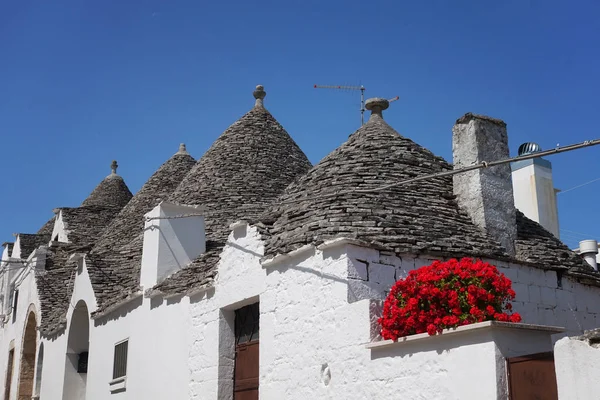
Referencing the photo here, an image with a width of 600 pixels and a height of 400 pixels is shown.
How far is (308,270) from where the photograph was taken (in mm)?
8992

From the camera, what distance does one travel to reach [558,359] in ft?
19.2

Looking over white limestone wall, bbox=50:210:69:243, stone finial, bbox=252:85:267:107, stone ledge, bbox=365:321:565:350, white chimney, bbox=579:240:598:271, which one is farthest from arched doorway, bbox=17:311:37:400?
stone ledge, bbox=365:321:565:350

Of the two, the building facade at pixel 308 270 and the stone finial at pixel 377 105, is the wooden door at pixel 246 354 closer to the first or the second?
the building facade at pixel 308 270

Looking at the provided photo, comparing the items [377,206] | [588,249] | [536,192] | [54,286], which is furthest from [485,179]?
[54,286]

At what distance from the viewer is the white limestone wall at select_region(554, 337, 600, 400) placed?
557cm

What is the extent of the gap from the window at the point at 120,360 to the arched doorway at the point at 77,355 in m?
3.01

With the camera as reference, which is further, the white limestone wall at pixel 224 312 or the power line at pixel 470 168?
the white limestone wall at pixel 224 312

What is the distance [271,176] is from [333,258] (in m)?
7.42

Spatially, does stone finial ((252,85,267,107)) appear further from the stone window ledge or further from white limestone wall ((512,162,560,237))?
the stone window ledge

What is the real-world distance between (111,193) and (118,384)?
13.1 m

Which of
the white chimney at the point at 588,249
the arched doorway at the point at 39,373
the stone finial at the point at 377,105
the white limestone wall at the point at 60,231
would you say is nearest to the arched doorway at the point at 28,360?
the arched doorway at the point at 39,373

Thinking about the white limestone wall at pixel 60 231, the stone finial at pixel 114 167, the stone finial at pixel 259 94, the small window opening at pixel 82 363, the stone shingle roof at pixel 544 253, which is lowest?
the small window opening at pixel 82 363

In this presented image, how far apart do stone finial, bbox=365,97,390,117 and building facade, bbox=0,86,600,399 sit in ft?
0.08

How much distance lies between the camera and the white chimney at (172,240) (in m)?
13.2
